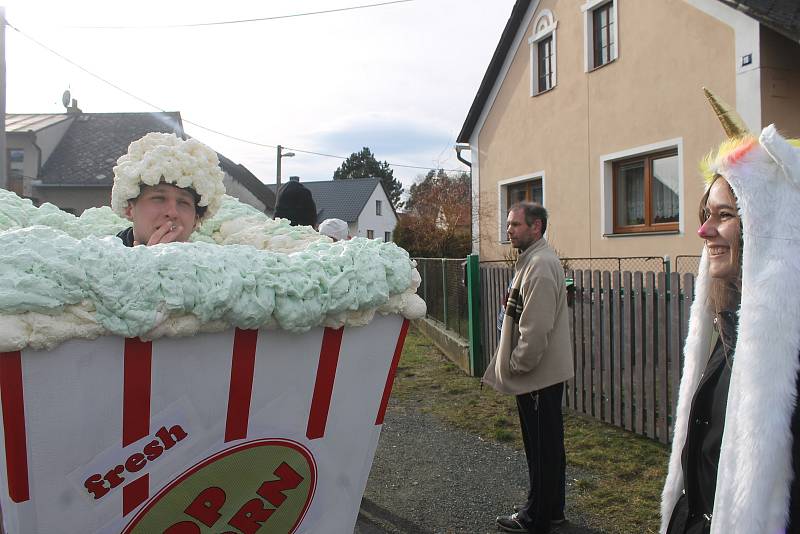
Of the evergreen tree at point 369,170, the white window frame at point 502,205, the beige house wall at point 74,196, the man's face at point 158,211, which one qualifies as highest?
the evergreen tree at point 369,170

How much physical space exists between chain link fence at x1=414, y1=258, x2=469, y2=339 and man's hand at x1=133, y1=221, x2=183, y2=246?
6278mm

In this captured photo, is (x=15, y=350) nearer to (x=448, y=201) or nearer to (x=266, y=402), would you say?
(x=266, y=402)

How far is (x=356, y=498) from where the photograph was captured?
1.24 metres

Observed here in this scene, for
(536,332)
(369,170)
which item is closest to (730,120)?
(536,332)

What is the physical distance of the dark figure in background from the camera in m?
3.72

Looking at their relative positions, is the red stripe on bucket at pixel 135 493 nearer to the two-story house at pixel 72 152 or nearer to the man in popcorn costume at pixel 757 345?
the man in popcorn costume at pixel 757 345

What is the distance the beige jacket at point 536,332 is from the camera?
332 cm

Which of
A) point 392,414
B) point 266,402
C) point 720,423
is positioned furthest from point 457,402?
point 266,402

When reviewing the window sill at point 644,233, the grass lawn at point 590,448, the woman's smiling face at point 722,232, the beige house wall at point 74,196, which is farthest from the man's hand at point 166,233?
the beige house wall at point 74,196

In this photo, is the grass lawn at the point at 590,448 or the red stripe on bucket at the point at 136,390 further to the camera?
the grass lawn at the point at 590,448

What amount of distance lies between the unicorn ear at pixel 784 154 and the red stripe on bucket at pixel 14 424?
4.28 ft

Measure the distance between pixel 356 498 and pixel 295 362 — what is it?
1.21ft

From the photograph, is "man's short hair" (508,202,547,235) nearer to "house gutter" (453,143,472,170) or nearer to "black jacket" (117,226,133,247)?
"black jacket" (117,226,133,247)

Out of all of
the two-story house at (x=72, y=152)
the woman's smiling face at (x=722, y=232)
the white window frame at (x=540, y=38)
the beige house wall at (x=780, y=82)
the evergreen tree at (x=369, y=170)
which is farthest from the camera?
the evergreen tree at (x=369, y=170)
